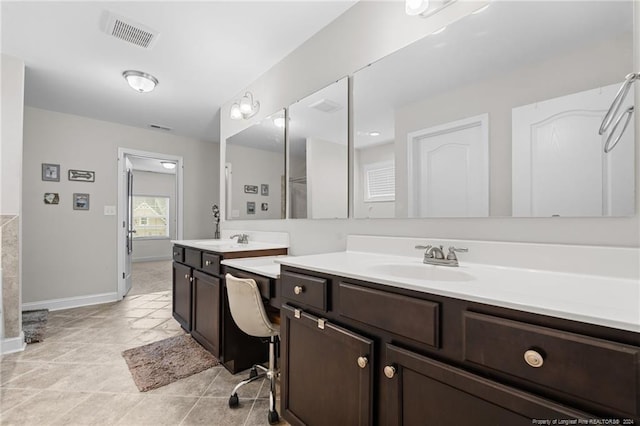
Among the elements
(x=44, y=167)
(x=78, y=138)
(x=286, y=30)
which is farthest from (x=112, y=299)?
(x=286, y=30)

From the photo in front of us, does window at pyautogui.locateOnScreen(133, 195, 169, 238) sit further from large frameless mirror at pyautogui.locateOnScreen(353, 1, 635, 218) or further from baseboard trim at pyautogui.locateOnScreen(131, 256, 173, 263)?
large frameless mirror at pyautogui.locateOnScreen(353, 1, 635, 218)

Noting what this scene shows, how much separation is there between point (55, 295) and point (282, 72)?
4040mm

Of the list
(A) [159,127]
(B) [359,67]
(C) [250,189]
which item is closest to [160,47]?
(C) [250,189]

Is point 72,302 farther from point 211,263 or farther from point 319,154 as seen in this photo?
point 319,154

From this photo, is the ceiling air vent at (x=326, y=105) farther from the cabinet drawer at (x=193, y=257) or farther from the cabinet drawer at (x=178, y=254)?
the cabinet drawer at (x=178, y=254)

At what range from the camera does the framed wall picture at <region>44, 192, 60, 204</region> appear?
3.64 metres

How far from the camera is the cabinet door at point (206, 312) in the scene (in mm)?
2092

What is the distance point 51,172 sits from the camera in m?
3.67

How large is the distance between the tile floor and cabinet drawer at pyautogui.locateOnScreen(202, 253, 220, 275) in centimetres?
73

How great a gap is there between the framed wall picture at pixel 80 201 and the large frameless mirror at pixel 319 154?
10.9ft

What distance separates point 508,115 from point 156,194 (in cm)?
887

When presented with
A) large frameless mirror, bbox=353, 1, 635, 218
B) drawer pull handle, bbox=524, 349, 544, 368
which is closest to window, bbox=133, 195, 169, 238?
large frameless mirror, bbox=353, 1, 635, 218

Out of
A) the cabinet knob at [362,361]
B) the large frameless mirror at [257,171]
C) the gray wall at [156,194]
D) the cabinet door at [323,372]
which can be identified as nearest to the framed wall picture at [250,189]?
the large frameless mirror at [257,171]

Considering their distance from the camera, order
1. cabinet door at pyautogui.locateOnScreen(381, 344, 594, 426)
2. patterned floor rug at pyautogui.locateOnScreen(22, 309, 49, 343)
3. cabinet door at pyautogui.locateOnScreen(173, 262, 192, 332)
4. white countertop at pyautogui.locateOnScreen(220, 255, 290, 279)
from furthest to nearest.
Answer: patterned floor rug at pyautogui.locateOnScreen(22, 309, 49, 343)
cabinet door at pyautogui.locateOnScreen(173, 262, 192, 332)
white countertop at pyautogui.locateOnScreen(220, 255, 290, 279)
cabinet door at pyautogui.locateOnScreen(381, 344, 594, 426)
